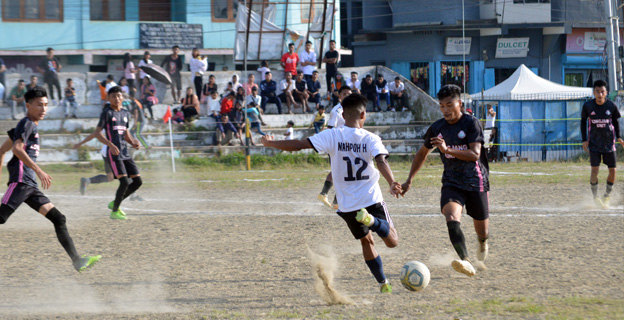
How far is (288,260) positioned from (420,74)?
30058mm

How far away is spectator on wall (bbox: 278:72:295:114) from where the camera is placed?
2562cm

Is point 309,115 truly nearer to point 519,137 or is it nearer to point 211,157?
point 211,157

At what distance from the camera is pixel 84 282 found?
709 cm

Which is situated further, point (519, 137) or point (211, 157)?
point (519, 137)

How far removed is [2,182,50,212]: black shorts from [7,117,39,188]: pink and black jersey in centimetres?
5

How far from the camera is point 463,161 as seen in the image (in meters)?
6.81

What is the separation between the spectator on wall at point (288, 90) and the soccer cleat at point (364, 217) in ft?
65.6

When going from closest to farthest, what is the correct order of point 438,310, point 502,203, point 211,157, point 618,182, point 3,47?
point 438,310 → point 502,203 → point 618,182 → point 211,157 → point 3,47

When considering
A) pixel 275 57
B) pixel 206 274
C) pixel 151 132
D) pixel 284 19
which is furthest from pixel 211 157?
pixel 206 274

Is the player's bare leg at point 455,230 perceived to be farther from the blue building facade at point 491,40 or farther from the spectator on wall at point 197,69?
the blue building facade at point 491,40

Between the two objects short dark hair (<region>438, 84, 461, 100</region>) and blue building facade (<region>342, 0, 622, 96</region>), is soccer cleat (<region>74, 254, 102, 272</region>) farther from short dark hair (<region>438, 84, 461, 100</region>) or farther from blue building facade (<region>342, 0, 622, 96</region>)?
blue building facade (<region>342, 0, 622, 96</region>)

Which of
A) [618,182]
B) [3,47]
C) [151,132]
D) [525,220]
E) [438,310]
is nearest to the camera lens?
[438,310]

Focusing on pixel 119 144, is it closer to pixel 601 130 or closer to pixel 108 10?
pixel 601 130

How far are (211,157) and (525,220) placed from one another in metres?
13.5
